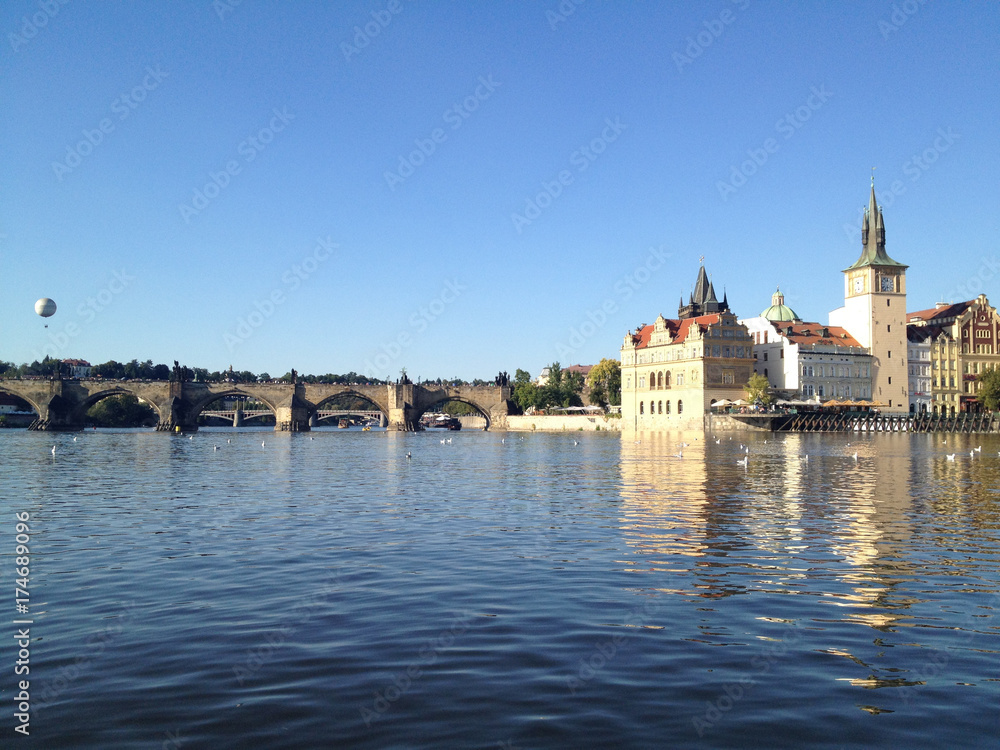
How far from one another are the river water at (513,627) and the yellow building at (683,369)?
86573 mm

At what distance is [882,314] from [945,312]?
1753cm

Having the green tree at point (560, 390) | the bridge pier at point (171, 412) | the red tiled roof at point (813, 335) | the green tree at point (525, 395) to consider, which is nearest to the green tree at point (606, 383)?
the green tree at point (560, 390)

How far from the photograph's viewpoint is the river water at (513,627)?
23.4 feet

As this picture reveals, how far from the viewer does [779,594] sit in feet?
38.5

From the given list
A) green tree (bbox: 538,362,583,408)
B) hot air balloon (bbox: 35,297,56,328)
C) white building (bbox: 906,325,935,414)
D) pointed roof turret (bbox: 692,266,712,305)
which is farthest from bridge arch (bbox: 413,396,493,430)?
hot air balloon (bbox: 35,297,56,328)

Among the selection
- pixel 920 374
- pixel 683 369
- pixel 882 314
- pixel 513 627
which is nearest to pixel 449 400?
pixel 683 369

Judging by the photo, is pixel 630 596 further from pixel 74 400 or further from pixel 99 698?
pixel 74 400

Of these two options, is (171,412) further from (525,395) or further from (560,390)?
(560,390)

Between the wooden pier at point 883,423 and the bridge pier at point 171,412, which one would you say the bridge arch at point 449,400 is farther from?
the wooden pier at point 883,423

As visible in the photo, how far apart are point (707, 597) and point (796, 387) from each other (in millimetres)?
103363

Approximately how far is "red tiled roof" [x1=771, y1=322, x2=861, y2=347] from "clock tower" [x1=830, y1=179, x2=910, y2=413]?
8.04 ft

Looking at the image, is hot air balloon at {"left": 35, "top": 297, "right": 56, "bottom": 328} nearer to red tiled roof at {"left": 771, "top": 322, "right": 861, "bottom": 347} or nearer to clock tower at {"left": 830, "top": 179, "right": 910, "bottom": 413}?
red tiled roof at {"left": 771, "top": 322, "right": 861, "bottom": 347}

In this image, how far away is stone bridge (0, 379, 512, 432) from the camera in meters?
117

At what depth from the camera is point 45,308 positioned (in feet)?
133
